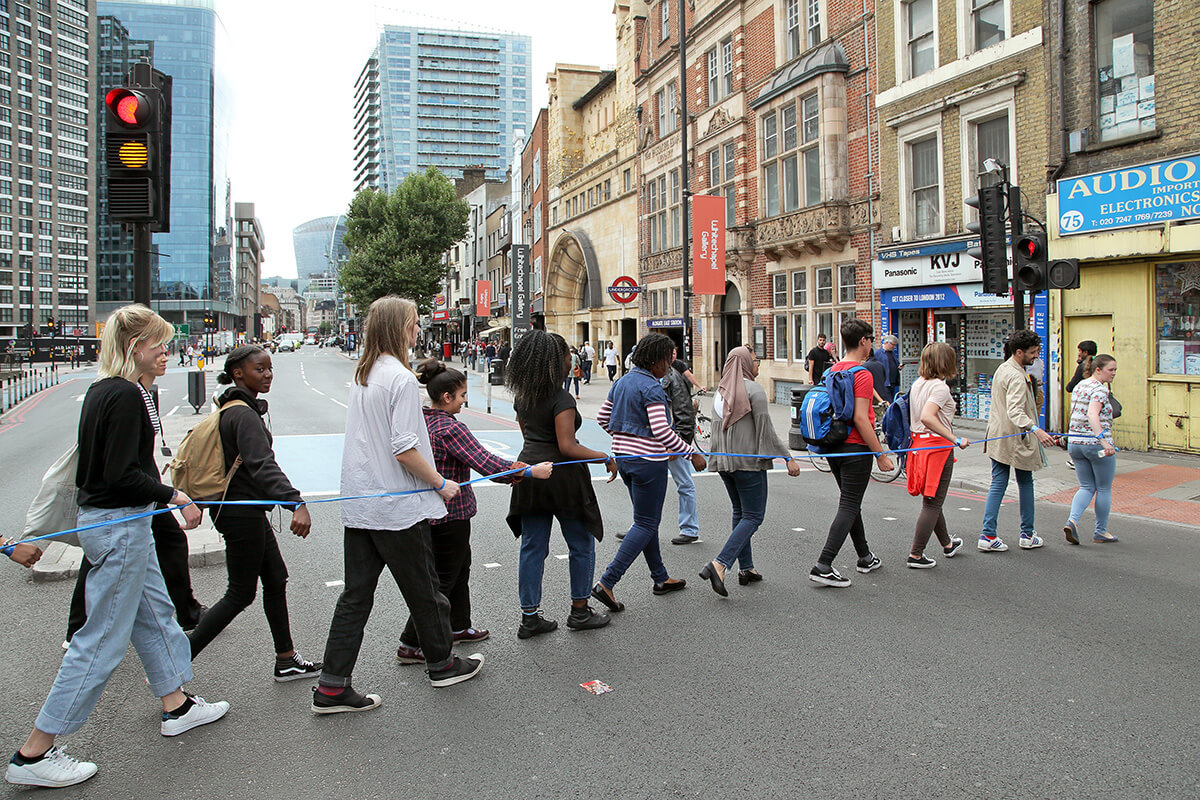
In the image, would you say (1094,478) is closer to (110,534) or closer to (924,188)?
(110,534)

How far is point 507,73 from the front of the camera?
5999 inches

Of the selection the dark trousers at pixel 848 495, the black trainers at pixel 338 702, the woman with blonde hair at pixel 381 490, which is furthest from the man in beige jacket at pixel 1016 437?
the black trainers at pixel 338 702

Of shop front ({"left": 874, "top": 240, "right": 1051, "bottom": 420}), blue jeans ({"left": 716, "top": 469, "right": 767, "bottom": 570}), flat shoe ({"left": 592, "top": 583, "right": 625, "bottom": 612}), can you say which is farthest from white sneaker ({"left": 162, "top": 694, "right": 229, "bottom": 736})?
shop front ({"left": 874, "top": 240, "right": 1051, "bottom": 420})

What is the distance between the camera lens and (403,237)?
59.2 metres

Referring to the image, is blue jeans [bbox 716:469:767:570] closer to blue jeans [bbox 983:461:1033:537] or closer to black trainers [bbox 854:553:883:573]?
black trainers [bbox 854:553:883:573]

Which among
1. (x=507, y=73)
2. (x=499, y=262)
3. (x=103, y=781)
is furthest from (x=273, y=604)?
(x=507, y=73)

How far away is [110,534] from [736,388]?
4.01 m

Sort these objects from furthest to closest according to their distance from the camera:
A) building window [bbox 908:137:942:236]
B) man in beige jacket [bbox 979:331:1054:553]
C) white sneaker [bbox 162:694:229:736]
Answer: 1. building window [bbox 908:137:942:236]
2. man in beige jacket [bbox 979:331:1054:553]
3. white sneaker [bbox 162:694:229:736]

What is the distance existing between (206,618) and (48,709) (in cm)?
97

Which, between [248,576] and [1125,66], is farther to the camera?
[1125,66]

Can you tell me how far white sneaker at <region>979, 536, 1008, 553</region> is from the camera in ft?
22.8

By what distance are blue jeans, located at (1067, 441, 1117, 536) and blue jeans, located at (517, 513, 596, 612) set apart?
4.81m

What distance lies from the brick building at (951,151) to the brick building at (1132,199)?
0.71m

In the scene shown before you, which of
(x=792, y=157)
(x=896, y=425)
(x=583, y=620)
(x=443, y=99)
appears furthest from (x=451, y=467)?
(x=443, y=99)
